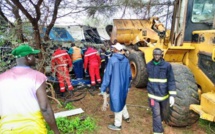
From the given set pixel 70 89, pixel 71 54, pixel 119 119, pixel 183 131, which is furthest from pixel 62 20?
pixel 183 131

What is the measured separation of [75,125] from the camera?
163 inches

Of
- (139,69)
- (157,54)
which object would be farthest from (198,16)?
(139,69)

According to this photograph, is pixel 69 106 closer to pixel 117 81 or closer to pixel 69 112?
pixel 69 112

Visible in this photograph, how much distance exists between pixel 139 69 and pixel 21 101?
4487 mm

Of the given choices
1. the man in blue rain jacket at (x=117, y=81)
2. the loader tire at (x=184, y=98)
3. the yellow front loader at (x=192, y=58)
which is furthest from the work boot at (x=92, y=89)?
the loader tire at (x=184, y=98)

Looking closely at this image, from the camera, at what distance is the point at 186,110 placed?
3729 mm

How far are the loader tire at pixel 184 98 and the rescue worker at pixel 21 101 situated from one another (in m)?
2.44

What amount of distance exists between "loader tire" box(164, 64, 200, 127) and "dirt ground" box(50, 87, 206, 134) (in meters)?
0.34

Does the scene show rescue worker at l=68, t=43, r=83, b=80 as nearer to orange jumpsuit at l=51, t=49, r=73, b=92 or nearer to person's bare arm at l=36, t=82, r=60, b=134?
orange jumpsuit at l=51, t=49, r=73, b=92

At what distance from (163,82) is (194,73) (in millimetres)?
856

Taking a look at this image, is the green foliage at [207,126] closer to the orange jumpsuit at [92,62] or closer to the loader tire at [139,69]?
the loader tire at [139,69]

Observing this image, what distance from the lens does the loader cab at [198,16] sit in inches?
165

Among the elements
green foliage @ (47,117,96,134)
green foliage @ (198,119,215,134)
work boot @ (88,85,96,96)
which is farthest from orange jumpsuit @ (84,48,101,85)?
green foliage @ (198,119,215,134)

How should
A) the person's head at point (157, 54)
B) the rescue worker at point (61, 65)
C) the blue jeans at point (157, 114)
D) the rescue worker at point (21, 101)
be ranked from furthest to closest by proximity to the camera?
the rescue worker at point (61, 65) → the blue jeans at point (157, 114) → the person's head at point (157, 54) → the rescue worker at point (21, 101)
